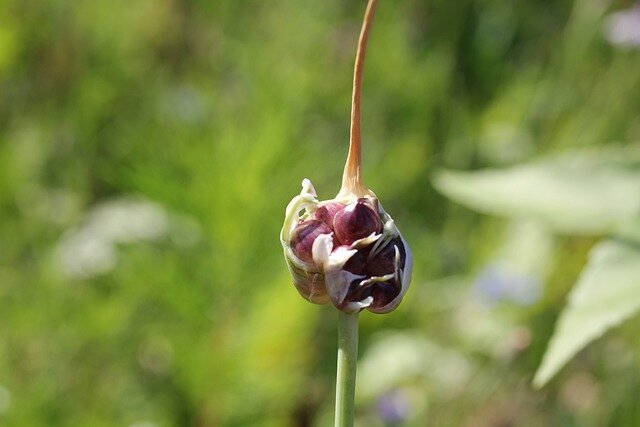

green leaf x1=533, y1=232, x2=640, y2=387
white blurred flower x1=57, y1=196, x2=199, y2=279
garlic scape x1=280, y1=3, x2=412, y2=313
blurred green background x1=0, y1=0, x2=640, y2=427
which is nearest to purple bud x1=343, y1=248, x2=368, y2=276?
garlic scape x1=280, y1=3, x2=412, y2=313

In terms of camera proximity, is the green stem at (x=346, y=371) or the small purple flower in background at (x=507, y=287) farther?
the small purple flower in background at (x=507, y=287)

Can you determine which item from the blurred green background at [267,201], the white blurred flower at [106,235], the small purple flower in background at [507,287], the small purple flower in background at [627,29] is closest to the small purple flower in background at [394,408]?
the blurred green background at [267,201]

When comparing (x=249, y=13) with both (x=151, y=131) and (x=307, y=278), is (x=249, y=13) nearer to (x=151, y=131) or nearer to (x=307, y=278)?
(x=151, y=131)

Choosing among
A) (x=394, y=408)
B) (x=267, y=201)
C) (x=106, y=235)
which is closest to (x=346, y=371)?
(x=267, y=201)

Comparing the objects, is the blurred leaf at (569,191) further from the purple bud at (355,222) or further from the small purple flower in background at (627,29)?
the small purple flower in background at (627,29)

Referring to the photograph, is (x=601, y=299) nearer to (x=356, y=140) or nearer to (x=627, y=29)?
(x=356, y=140)

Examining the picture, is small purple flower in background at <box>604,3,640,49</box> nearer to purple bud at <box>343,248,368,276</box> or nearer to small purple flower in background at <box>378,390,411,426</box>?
small purple flower in background at <box>378,390,411,426</box>

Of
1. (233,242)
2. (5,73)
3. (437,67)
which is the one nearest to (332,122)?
(437,67)
